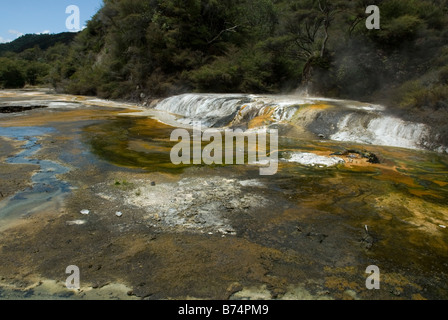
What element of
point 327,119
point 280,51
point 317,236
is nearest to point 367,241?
point 317,236

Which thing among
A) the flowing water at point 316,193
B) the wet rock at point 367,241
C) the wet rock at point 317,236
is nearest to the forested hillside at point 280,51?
the flowing water at point 316,193

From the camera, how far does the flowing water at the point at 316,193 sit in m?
3.27

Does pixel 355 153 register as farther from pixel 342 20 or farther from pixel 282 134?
pixel 342 20

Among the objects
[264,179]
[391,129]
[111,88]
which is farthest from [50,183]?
[111,88]

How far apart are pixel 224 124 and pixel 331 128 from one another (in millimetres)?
4031

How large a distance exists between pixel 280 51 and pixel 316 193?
17103 mm

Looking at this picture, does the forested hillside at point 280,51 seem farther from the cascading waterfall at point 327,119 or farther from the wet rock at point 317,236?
the wet rock at point 317,236

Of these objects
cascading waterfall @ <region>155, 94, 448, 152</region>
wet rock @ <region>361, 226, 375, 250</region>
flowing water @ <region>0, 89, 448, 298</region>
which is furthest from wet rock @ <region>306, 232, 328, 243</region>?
cascading waterfall @ <region>155, 94, 448, 152</region>

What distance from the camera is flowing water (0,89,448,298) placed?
3.27 metres

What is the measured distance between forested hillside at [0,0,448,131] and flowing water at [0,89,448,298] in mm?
3207

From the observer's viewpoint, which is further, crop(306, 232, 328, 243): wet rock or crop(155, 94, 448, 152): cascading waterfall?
crop(155, 94, 448, 152): cascading waterfall

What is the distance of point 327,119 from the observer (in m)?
10.2

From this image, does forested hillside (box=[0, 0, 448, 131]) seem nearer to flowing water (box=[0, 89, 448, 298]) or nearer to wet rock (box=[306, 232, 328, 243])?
flowing water (box=[0, 89, 448, 298])

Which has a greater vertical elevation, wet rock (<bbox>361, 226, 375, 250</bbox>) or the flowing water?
the flowing water
